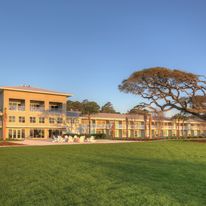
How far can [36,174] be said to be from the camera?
8.49m

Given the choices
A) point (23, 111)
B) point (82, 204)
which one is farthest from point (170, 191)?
point (23, 111)

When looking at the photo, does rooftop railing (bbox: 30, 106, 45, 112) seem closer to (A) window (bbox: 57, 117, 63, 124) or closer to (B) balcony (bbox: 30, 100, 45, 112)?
(B) balcony (bbox: 30, 100, 45, 112)

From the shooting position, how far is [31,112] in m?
49.0

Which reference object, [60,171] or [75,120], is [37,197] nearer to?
[60,171]

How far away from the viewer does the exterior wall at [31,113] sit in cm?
4638

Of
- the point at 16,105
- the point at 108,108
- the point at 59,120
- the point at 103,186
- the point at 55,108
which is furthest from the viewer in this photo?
the point at 108,108

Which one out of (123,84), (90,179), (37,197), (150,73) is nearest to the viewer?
(37,197)

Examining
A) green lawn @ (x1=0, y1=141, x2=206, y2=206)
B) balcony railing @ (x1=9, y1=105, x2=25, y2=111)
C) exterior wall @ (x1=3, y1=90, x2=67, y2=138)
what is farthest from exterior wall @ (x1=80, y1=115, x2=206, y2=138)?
green lawn @ (x1=0, y1=141, x2=206, y2=206)

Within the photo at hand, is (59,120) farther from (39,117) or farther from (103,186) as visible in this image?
(103,186)

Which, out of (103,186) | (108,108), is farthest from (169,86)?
(108,108)

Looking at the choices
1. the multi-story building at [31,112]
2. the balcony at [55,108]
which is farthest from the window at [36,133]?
the balcony at [55,108]

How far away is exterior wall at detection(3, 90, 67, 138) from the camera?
46.4 meters

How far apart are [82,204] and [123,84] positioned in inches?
1120

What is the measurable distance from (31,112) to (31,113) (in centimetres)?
17
